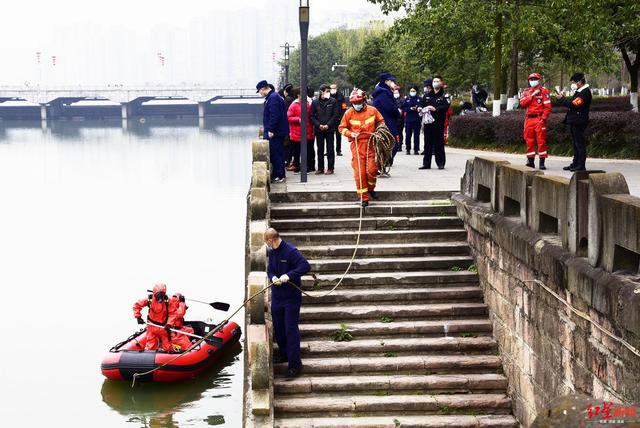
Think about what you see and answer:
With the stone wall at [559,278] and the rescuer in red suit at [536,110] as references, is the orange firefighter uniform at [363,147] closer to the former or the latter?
the stone wall at [559,278]

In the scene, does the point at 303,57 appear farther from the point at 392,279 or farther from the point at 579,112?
the point at 392,279

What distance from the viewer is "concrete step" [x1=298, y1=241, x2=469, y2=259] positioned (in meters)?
13.8

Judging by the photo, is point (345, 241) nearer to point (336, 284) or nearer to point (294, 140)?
point (336, 284)

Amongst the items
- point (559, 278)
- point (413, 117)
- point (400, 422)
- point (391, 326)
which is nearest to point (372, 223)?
point (391, 326)

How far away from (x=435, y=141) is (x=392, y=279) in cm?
718

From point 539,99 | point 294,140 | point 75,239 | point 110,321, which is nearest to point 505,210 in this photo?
point 539,99

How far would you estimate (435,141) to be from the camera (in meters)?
20.0

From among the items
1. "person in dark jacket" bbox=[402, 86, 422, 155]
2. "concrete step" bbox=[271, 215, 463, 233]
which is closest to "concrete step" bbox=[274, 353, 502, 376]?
"concrete step" bbox=[271, 215, 463, 233]

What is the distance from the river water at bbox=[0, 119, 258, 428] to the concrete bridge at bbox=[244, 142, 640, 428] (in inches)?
176

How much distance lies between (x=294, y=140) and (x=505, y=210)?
910cm

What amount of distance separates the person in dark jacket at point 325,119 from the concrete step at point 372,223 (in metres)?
5.07

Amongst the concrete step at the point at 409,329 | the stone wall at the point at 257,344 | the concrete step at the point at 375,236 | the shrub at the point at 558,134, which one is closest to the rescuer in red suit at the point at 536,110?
the concrete step at the point at 375,236

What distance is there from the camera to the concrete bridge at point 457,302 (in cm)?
869

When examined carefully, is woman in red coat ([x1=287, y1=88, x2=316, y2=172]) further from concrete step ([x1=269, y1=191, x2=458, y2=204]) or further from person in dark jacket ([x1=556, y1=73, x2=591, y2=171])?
person in dark jacket ([x1=556, y1=73, x2=591, y2=171])
